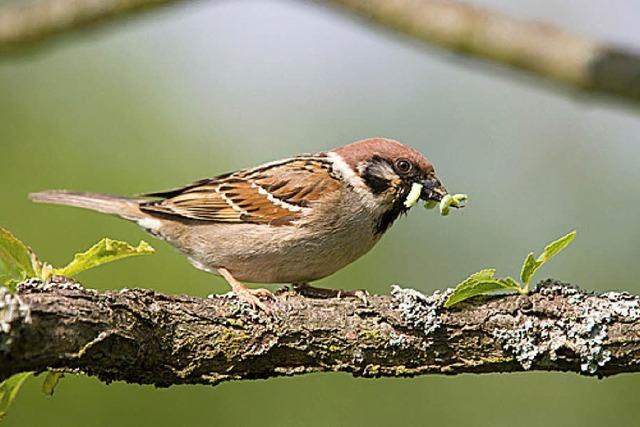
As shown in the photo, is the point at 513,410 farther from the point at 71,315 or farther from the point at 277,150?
the point at 71,315

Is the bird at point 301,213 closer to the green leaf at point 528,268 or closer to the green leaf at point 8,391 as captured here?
the green leaf at point 528,268

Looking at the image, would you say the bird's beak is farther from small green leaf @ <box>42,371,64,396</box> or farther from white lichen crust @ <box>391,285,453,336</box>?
small green leaf @ <box>42,371,64,396</box>

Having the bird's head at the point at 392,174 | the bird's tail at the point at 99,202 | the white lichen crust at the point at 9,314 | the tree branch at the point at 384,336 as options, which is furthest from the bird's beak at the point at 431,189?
the white lichen crust at the point at 9,314

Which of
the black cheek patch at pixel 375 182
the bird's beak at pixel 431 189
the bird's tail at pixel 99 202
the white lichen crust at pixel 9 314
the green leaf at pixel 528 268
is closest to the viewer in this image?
the white lichen crust at pixel 9 314

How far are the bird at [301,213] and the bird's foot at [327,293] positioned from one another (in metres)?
0.07

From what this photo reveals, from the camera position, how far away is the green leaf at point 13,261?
2922mm

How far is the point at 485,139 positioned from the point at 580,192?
54.0 inches

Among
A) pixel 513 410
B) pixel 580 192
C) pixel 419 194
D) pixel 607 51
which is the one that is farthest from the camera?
pixel 580 192

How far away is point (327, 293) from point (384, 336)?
85 cm

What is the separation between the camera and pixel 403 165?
4.39 metres

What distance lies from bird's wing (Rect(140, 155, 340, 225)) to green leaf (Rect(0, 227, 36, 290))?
1.74m

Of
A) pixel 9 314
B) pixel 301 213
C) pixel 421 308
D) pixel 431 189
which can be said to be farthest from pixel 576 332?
pixel 9 314

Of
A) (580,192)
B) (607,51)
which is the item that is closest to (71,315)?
(607,51)

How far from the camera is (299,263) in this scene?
172 inches
